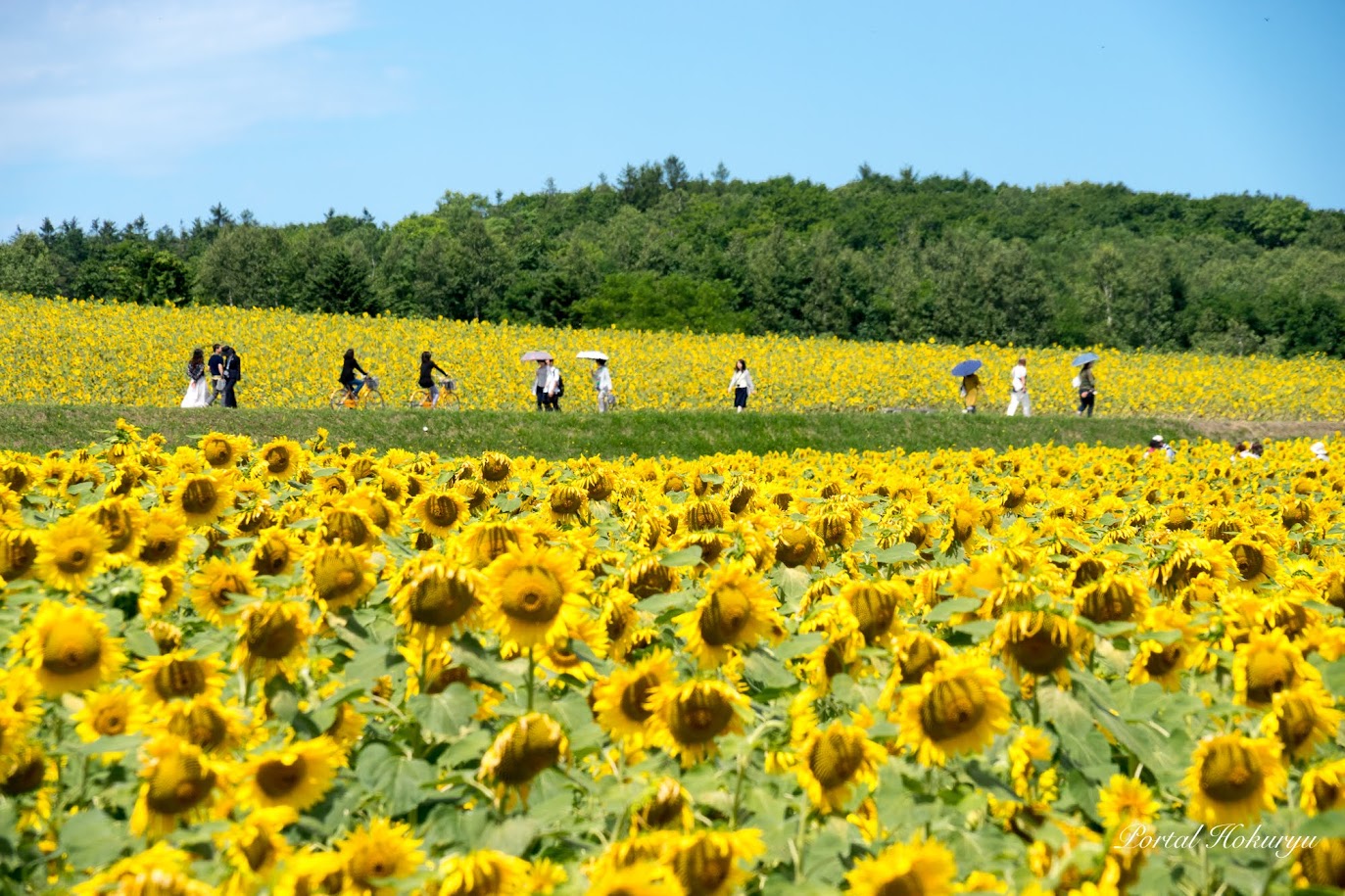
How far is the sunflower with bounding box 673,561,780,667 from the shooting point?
265 cm

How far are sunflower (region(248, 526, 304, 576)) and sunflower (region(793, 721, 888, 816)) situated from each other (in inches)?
63.2

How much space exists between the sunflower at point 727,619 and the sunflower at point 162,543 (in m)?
1.58

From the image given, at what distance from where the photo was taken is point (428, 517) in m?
3.94

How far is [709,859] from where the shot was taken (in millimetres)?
1749

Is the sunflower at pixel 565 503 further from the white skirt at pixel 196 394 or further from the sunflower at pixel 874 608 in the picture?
the white skirt at pixel 196 394

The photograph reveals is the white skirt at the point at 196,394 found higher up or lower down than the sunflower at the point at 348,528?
lower down

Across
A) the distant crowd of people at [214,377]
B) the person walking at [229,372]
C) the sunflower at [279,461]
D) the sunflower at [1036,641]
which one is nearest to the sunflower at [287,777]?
the sunflower at [1036,641]

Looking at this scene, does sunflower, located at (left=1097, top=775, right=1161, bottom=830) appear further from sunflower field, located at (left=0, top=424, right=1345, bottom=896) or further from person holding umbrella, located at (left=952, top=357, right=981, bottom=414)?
person holding umbrella, located at (left=952, top=357, right=981, bottom=414)

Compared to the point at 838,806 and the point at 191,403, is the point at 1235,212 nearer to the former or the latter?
the point at 191,403

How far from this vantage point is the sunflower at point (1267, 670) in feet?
8.37

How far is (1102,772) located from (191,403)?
2070cm

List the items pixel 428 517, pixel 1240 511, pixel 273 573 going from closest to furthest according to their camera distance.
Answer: pixel 273 573 → pixel 428 517 → pixel 1240 511

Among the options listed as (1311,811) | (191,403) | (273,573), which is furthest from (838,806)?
(191,403)

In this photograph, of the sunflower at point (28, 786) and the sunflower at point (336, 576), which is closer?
the sunflower at point (28, 786)
